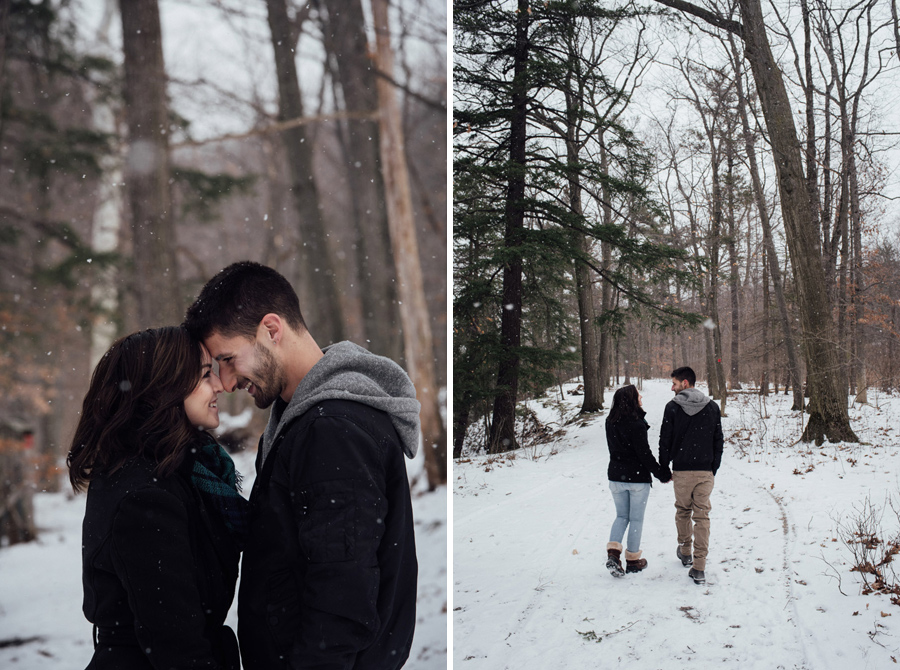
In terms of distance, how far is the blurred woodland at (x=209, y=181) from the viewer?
2350 millimetres

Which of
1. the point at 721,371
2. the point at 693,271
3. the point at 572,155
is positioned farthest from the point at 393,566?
the point at 572,155

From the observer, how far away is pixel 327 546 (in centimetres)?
88

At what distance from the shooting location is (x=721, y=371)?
337 centimetres

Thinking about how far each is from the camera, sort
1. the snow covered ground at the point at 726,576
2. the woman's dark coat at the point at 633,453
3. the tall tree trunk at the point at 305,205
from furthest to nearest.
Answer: the woman's dark coat at the point at 633,453
the tall tree trunk at the point at 305,205
the snow covered ground at the point at 726,576

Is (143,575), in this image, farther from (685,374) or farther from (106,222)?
(685,374)

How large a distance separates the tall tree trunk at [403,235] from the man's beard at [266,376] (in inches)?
72.0

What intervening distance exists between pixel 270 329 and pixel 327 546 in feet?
1.62

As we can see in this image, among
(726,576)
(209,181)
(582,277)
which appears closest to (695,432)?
(726,576)

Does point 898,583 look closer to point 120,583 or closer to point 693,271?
point 693,271

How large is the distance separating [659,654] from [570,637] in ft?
1.35

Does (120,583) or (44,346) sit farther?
(44,346)

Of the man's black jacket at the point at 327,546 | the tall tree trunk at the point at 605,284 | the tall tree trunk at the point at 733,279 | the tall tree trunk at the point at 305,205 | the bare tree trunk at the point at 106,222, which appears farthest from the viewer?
the tall tree trunk at the point at 605,284

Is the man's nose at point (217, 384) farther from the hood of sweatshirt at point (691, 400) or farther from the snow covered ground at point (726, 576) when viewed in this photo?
the hood of sweatshirt at point (691, 400)

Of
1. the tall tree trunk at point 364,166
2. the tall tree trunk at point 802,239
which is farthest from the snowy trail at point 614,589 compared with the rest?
the tall tree trunk at point 364,166
